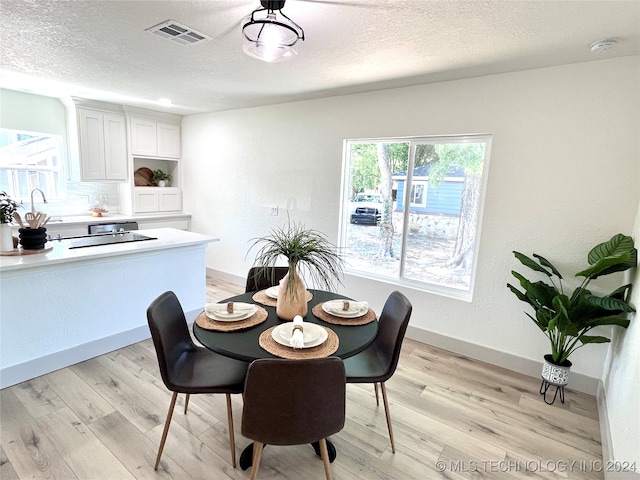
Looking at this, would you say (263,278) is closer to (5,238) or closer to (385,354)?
(385,354)

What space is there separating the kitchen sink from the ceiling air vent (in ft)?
5.94

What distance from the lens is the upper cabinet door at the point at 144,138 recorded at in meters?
4.65

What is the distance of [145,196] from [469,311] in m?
4.52

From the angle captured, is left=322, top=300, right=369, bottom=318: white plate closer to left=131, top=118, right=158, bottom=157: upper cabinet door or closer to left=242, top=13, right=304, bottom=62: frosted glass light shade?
left=242, top=13, right=304, bottom=62: frosted glass light shade

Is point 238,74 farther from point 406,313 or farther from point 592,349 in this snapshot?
point 592,349

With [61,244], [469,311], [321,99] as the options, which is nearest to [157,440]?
[61,244]

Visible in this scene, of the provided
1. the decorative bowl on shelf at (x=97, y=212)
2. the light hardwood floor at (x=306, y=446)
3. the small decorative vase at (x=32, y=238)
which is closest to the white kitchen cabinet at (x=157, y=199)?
the decorative bowl on shelf at (x=97, y=212)

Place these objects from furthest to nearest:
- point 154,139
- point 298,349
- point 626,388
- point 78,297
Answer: point 154,139, point 78,297, point 626,388, point 298,349

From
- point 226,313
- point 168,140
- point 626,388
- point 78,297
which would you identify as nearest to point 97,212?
point 168,140

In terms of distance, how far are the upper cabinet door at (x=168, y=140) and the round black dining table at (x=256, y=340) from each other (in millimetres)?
4033

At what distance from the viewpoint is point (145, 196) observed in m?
4.84

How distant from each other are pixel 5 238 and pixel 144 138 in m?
2.81

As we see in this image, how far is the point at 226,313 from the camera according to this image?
1825mm

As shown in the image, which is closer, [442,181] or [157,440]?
[157,440]
